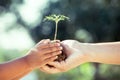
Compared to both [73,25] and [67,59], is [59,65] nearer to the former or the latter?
[67,59]

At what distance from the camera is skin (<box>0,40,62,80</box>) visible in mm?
1881

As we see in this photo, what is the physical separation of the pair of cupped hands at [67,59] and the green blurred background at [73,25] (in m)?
3.68

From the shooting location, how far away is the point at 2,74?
189 centimetres

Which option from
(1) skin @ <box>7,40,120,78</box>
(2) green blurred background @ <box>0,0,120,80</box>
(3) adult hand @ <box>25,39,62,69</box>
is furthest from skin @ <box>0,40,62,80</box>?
(2) green blurred background @ <box>0,0,120,80</box>

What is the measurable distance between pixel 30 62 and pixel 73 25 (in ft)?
14.4

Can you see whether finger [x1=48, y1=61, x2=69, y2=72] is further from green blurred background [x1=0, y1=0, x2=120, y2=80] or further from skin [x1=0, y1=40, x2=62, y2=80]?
green blurred background [x1=0, y1=0, x2=120, y2=80]

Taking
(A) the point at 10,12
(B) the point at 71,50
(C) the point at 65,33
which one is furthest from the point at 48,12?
(B) the point at 71,50

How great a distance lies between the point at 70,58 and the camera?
200cm

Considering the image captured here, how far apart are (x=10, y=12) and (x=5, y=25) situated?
Result: 282mm

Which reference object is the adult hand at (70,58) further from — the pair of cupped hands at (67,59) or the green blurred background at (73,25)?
the green blurred background at (73,25)

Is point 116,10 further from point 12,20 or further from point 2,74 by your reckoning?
point 2,74

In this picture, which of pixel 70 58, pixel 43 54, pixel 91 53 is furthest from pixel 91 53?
pixel 43 54

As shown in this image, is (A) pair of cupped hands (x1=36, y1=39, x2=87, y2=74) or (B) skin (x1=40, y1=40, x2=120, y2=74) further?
(B) skin (x1=40, y1=40, x2=120, y2=74)

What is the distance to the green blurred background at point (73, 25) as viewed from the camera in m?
5.85
